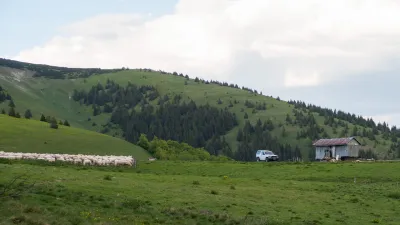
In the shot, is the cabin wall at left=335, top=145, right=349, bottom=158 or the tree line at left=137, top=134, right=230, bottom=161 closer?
the cabin wall at left=335, top=145, right=349, bottom=158

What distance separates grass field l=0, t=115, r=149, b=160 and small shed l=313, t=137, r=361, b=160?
1452 inches

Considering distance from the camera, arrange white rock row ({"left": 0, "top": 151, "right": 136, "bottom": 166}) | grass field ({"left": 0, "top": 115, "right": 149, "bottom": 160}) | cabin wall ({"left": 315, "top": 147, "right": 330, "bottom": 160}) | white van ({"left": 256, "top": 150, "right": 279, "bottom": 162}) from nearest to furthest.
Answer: white rock row ({"left": 0, "top": 151, "right": 136, "bottom": 166})
grass field ({"left": 0, "top": 115, "right": 149, "bottom": 160})
white van ({"left": 256, "top": 150, "right": 279, "bottom": 162})
cabin wall ({"left": 315, "top": 147, "right": 330, "bottom": 160})

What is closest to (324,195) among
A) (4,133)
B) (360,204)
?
(360,204)

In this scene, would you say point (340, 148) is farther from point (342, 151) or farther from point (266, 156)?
point (266, 156)

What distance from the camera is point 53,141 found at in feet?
311

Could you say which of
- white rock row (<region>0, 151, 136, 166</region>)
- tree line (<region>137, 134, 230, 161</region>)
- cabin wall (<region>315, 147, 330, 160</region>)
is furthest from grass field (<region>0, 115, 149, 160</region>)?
cabin wall (<region>315, 147, 330, 160</region>)

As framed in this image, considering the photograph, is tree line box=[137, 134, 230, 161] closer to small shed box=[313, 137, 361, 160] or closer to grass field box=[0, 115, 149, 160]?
grass field box=[0, 115, 149, 160]

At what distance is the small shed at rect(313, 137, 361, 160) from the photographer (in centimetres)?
9681

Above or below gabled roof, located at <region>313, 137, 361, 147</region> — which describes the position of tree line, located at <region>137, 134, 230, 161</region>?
below

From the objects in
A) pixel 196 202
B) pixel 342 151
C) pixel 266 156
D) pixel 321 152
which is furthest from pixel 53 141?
pixel 196 202

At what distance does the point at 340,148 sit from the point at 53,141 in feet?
181

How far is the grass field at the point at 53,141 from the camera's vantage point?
88438mm

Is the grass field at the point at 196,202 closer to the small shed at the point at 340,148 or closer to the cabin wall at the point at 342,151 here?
the small shed at the point at 340,148

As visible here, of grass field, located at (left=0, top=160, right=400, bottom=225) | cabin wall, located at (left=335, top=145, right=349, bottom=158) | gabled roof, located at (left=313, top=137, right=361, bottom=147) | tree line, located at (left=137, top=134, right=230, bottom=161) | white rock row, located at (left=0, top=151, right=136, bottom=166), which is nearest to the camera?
grass field, located at (left=0, top=160, right=400, bottom=225)
